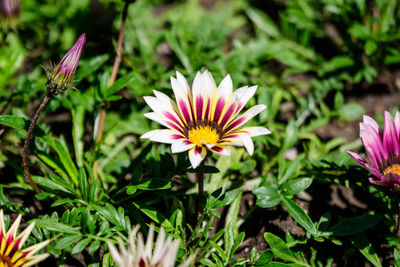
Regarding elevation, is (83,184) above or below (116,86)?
below

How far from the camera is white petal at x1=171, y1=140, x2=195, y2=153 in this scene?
56.0 inches

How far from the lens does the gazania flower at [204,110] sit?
5.23 ft

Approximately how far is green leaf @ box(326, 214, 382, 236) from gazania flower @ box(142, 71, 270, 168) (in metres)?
0.65

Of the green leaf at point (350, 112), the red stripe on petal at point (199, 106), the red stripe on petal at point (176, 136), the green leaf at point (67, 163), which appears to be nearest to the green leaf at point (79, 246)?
the green leaf at point (67, 163)

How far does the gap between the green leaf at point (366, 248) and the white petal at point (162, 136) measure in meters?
0.97

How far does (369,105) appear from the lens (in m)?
2.96

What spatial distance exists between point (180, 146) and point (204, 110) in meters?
0.34

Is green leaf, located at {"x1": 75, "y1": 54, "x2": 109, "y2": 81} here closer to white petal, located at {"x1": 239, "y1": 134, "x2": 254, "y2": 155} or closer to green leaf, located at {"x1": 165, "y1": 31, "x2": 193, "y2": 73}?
green leaf, located at {"x1": 165, "y1": 31, "x2": 193, "y2": 73}

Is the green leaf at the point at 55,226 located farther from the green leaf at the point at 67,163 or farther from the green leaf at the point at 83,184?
the green leaf at the point at 67,163

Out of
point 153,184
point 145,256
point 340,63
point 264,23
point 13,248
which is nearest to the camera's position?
point 145,256

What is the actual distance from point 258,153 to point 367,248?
27.4 inches

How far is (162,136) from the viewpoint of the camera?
1.49m

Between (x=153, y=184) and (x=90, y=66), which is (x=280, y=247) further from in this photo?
(x=90, y=66)

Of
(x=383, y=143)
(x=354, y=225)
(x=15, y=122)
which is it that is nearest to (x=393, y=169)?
(x=383, y=143)
